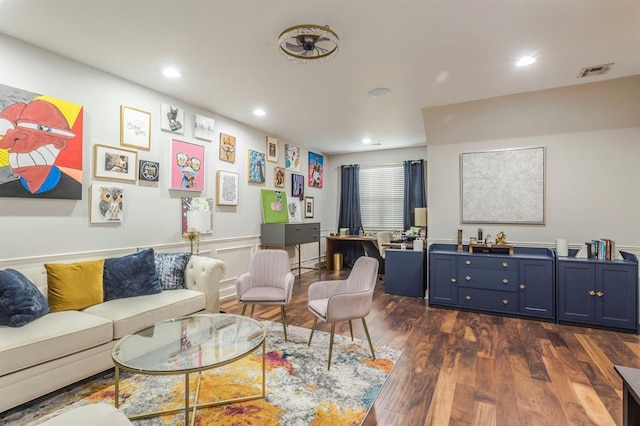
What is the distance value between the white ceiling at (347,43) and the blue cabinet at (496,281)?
198 centimetres

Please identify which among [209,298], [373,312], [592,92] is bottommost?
[373,312]

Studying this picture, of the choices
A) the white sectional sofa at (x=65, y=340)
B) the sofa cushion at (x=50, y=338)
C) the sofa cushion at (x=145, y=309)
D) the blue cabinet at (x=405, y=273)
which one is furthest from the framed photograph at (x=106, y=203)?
the blue cabinet at (x=405, y=273)

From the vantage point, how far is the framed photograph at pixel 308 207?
662cm

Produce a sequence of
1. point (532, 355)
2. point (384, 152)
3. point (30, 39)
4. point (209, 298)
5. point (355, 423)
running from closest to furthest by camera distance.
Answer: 1. point (355, 423)
2. point (30, 39)
3. point (532, 355)
4. point (209, 298)
5. point (384, 152)

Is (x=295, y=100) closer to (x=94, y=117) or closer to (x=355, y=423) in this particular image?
(x=94, y=117)

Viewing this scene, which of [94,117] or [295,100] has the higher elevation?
[295,100]

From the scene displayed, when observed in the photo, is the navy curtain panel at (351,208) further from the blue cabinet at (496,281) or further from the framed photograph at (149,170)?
the framed photograph at (149,170)

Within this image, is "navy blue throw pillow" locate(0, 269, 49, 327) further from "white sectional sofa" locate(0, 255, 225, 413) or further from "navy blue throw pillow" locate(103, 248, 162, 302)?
"navy blue throw pillow" locate(103, 248, 162, 302)

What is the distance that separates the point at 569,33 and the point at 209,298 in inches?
154

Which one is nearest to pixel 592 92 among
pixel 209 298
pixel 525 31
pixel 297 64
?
pixel 525 31

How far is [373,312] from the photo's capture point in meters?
4.00

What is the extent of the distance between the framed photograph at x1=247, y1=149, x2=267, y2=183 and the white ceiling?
117 centimetres

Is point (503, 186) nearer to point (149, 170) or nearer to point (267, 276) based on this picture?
point (267, 276)

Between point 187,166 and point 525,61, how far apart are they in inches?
151
